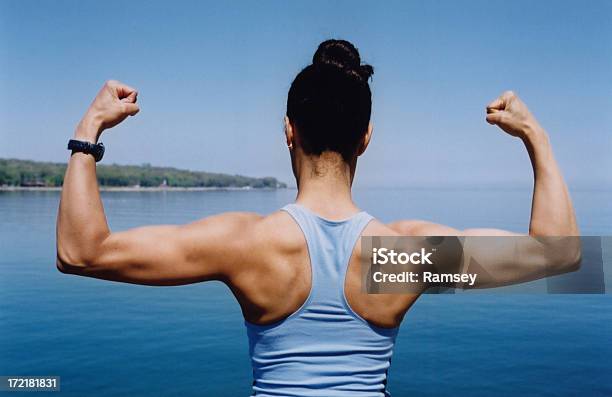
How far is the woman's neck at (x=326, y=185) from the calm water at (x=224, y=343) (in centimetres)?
1365

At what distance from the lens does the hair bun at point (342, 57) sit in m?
1.95

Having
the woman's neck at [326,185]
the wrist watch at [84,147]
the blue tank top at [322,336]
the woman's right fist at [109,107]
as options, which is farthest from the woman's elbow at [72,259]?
the woman's neck at [326,185]

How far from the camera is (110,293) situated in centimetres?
2638

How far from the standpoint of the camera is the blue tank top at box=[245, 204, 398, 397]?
5.88ft

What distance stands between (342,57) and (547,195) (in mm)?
757

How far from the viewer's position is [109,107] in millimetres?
1954

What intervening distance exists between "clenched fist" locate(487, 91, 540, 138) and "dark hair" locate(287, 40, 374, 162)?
→ 425 millimetres

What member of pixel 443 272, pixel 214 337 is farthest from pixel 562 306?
pixel 443 272

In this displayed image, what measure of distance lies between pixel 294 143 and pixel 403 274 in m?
0.53

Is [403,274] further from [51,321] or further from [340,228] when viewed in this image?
[51,321]

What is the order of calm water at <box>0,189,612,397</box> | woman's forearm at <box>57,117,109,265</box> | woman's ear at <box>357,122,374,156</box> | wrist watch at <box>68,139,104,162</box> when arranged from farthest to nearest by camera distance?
1. calm water at <box>0,189,612,397</box>
2. woman's ear at <box>357,122,374,156</box>
3. wrist watch at <box>68,139,104,162</box>
4. woman's forearm at <box>57,117,109,265</box>

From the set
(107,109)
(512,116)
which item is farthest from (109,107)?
(512,116)

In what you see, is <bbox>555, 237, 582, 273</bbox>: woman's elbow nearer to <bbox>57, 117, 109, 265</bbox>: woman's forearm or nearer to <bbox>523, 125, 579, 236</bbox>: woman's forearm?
<bbox>523, 125, 579, 236</bbox>: woman's forearm

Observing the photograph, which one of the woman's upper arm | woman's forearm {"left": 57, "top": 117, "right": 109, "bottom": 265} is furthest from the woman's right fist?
the woman's upper arm
